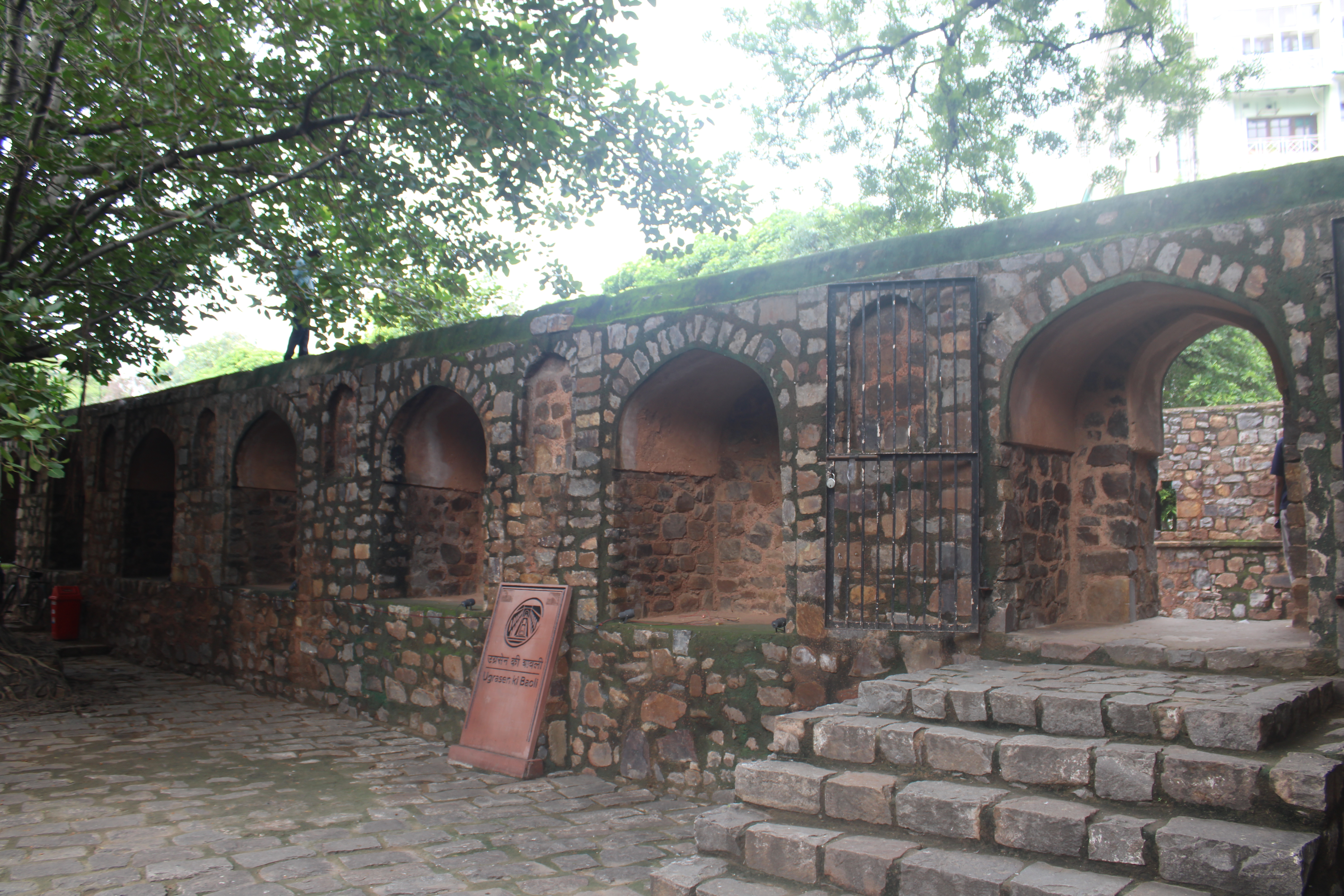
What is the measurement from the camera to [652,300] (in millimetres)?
6863

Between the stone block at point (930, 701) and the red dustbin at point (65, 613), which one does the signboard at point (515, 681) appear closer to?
the stone block at point (930, 701)

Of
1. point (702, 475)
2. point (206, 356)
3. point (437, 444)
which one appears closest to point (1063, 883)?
point (702, 475)

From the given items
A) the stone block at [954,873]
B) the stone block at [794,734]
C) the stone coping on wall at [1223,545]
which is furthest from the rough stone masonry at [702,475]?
the stone coping on wall at [1223,545]

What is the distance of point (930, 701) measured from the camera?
4.14 meters

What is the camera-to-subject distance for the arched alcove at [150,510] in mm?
12734

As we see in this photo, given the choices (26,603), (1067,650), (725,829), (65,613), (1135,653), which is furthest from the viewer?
(26,603)

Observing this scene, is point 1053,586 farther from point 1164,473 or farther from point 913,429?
point 1164,473

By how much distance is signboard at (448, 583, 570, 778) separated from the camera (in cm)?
672

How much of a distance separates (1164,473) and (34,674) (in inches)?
535

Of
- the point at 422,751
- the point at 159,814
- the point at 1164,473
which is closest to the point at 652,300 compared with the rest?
the point at 422,751

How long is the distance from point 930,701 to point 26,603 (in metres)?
15.6

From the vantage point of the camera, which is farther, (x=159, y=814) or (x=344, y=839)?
(x=159, y=814)

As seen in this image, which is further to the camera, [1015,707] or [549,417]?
[549,417]

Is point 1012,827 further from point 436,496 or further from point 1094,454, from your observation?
point 436,496
